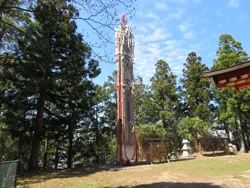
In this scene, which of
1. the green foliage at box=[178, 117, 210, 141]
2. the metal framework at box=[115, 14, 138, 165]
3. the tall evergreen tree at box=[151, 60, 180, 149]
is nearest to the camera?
the metal framework at box=[115, 14, 138, 165]

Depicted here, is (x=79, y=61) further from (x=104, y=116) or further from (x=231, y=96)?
(x=231, y=96)

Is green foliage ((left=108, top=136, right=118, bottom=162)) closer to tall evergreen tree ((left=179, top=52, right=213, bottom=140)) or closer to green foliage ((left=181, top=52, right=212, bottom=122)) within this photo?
tall evergreen tree ((left=179, top=52, right=213, bottom=140))

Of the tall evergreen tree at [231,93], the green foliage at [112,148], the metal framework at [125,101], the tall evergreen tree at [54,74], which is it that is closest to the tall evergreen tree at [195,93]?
the tall evergreen tree at [231,93]

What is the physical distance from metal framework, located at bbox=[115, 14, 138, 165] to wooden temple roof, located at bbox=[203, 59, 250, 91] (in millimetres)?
9687

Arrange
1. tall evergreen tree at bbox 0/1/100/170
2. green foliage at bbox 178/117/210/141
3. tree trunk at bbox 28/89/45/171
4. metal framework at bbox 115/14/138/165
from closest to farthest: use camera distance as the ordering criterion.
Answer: tall evergreen tree at bbox 0/1/100/170
tree trunk at bbox 28/89/45/171
metal framework at bbox 115/14/138/165
green foliage at bbox 178/117/210/141

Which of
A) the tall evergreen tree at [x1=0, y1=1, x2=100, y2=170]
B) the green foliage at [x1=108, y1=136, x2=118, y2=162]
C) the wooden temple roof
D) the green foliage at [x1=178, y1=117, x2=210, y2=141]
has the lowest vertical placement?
the green foliage at [x1=108, y1=136, x2=118, y2=162]

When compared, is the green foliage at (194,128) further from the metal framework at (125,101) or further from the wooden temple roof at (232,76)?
the wooden temple roof at (232,76)

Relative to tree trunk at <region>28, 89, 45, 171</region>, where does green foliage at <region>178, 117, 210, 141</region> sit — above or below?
above

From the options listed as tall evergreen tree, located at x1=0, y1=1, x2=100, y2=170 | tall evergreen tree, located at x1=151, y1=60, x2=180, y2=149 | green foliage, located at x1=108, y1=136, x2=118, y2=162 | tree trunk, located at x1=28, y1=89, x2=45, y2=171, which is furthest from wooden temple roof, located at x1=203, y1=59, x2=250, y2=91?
tall evergreen tree, located at x1=151, y1=60, x2=180, y2=149

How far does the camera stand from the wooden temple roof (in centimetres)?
502

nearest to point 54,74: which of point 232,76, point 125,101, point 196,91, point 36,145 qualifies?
point 36,145

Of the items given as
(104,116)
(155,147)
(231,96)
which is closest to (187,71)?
(231,96)

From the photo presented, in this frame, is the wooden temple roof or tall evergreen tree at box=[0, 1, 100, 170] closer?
the wooden temple roof

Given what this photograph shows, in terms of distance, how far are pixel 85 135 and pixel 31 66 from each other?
33.7 feet
